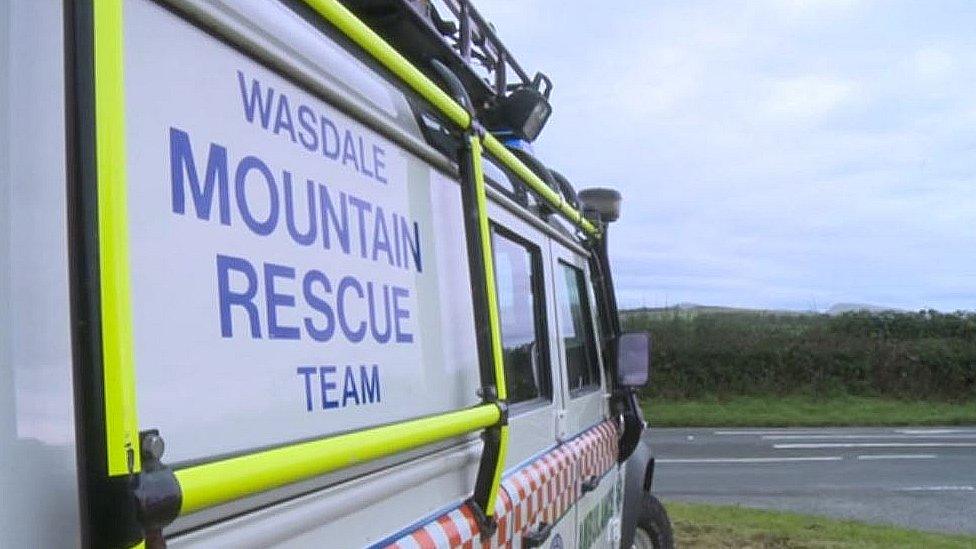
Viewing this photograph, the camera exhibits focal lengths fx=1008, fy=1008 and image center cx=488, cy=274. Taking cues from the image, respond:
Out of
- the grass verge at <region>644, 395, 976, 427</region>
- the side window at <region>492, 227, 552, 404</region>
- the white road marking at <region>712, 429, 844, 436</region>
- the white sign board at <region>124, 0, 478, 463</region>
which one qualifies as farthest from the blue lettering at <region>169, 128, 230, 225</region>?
the grass verge at <region>644, 395, 976, 427</region>

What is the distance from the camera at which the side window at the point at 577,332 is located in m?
3.77

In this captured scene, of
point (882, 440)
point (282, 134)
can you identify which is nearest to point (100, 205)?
point (282, 134)

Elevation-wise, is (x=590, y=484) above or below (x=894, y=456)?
above

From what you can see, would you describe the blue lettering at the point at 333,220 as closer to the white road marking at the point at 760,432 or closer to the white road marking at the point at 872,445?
the white road marking at the point at 872,445

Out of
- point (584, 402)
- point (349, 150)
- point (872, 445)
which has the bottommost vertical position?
point (872, 445)

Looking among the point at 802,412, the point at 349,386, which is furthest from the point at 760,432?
the point at 349,386

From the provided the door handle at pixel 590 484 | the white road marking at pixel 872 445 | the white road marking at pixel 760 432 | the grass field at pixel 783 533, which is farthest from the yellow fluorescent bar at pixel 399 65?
the white road marking at pixel 760 432

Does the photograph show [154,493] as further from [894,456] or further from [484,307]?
[894,456]

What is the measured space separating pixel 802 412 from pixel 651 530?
52.5 ft

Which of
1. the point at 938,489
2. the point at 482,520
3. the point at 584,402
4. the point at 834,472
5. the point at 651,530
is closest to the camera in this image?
the point at 482,520

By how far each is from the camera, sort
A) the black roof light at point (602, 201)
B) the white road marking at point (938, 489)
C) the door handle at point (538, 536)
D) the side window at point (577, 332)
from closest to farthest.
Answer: the door handle at point (538, 536)
the side window at point (577, 332)
the black roof light at point (602, 201)
the white road marking at point (938, 489)

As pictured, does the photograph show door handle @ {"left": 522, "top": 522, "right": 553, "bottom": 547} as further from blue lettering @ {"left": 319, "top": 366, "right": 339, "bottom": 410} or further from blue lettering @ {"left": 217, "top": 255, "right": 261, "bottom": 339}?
blue lettering @ {"left": 217, "top": 255, "right": 261, "bottom": 339}

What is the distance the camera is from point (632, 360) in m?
4.59

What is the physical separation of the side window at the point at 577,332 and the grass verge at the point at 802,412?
14972 millimetres
